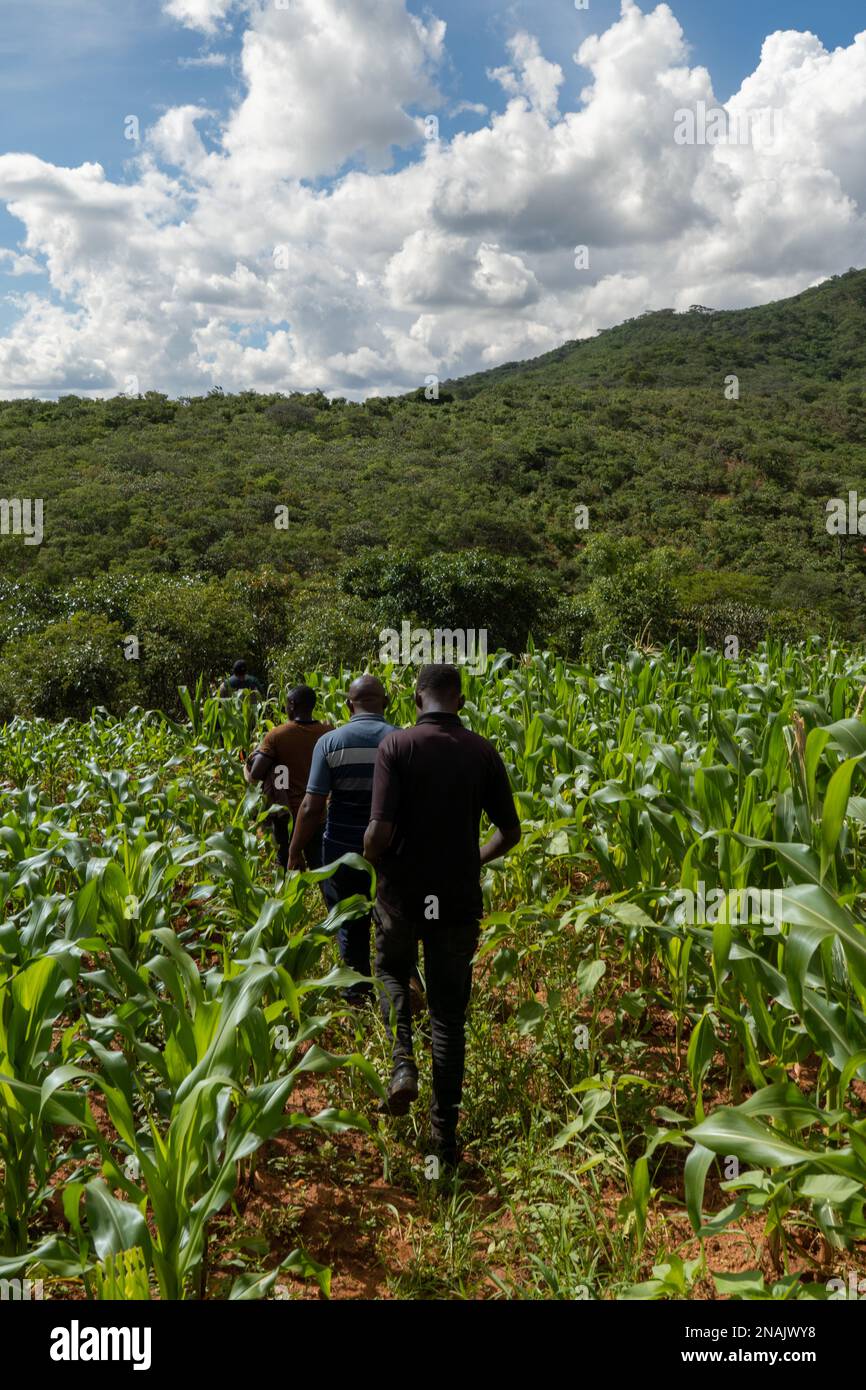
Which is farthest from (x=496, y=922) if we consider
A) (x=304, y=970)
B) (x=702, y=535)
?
(x=702, y=535)

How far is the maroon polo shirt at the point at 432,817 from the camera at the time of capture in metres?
2.62

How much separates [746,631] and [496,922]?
20237mm

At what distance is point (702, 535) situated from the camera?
34938 millimetres

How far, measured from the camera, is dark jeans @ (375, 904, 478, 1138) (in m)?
2.55

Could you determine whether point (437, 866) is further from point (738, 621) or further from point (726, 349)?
point (726, 349)

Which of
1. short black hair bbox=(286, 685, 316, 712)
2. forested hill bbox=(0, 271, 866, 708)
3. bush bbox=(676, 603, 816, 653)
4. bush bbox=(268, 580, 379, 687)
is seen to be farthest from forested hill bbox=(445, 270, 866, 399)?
short black hair bbox=(286, 685, 316, 712)

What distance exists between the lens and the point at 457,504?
113 ft

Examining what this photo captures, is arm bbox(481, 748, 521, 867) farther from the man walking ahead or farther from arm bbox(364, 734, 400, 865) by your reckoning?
the man walking ahead

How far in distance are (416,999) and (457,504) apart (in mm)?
32121

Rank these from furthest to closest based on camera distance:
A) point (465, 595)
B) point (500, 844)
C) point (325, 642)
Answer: point (465, 595), point (325, 642), point (500, 844)

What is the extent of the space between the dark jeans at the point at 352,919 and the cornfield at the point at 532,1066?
0.60ft

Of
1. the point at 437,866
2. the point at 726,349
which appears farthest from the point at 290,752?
the point at 726,349

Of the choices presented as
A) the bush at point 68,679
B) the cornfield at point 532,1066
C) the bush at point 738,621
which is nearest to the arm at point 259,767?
the cornfield at point 532,1066

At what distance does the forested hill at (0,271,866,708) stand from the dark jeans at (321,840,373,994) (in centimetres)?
726
